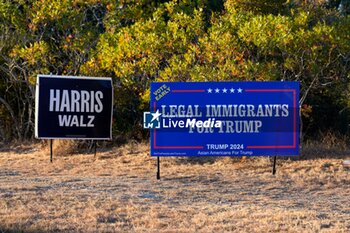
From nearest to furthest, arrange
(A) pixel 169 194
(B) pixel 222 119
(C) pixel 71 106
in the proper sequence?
(A) pixel 169 194
(B) pixel 222 119
(C) pixel 71 106

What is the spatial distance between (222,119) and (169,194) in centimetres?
264

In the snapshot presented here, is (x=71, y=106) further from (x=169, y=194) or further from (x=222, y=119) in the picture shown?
(x=169, y=194)

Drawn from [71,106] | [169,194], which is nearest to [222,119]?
[169,194]

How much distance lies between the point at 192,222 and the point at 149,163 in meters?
6.00

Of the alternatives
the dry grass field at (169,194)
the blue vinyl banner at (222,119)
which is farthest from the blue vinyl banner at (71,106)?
the blue vinyl banner at (222,119)

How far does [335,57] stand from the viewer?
1554 cm

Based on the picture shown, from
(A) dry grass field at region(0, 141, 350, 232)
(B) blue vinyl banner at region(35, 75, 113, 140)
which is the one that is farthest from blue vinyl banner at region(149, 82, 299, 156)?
(B) blue vinyl banner at region(35, 75, 113, 140)

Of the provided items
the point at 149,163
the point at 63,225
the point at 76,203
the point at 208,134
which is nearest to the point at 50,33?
the point at 149,163

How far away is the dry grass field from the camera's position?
9.34 meters

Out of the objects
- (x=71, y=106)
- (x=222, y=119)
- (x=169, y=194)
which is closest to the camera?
(x=169, y=194)

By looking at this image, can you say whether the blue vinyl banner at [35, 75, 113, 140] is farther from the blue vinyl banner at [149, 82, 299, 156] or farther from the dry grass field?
the blue vinyl banner at [149, 82, 299, 156]

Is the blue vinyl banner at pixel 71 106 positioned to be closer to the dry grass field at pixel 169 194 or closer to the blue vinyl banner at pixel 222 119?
the dry grass field at pixel 169 194

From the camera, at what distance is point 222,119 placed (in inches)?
543

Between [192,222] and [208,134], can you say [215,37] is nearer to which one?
[208,134]
